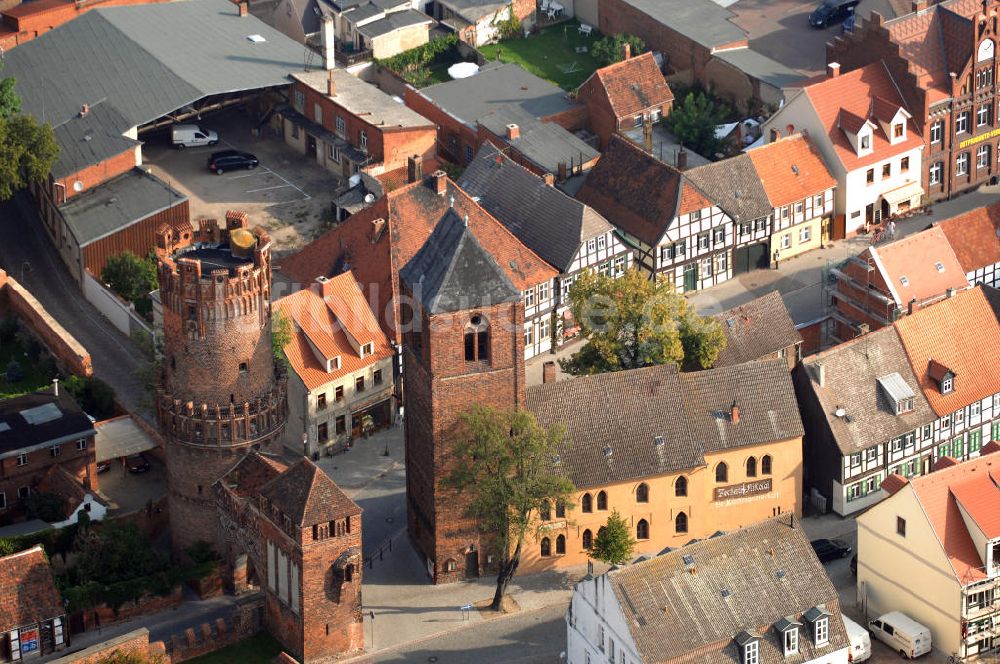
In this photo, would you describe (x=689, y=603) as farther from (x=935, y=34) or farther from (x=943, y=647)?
(x=935, y=34)

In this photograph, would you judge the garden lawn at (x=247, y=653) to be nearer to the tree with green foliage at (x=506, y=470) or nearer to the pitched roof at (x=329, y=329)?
the tree with green foliage at (x=506, y=470)

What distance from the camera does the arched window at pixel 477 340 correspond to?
134m

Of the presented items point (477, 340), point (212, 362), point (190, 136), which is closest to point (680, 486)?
point (477, 340)

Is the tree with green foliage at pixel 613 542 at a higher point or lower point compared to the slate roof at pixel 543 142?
lower

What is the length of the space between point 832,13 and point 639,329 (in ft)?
178

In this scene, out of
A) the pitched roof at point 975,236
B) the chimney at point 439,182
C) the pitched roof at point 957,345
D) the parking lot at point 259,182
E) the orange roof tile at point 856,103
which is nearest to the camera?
the pitched roof at point 957,345

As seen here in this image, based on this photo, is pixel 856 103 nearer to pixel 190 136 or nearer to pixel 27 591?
pixel 190 136

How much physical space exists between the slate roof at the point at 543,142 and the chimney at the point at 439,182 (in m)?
14.5

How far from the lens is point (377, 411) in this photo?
154 meters

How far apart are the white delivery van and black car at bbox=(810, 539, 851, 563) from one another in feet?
202

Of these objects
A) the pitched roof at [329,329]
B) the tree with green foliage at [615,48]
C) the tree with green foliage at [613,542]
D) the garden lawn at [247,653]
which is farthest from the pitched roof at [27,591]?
the tree with green foliage at [615,48]

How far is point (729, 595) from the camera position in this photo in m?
128

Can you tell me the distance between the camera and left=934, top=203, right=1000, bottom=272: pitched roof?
15825 centimetres

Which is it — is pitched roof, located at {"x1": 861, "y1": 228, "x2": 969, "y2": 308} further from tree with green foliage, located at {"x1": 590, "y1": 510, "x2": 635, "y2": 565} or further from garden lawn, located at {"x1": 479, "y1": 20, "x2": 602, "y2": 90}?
garden lawn, located at {"x1": 479, "y1": 20, "x2": 602, "y2": 90}
